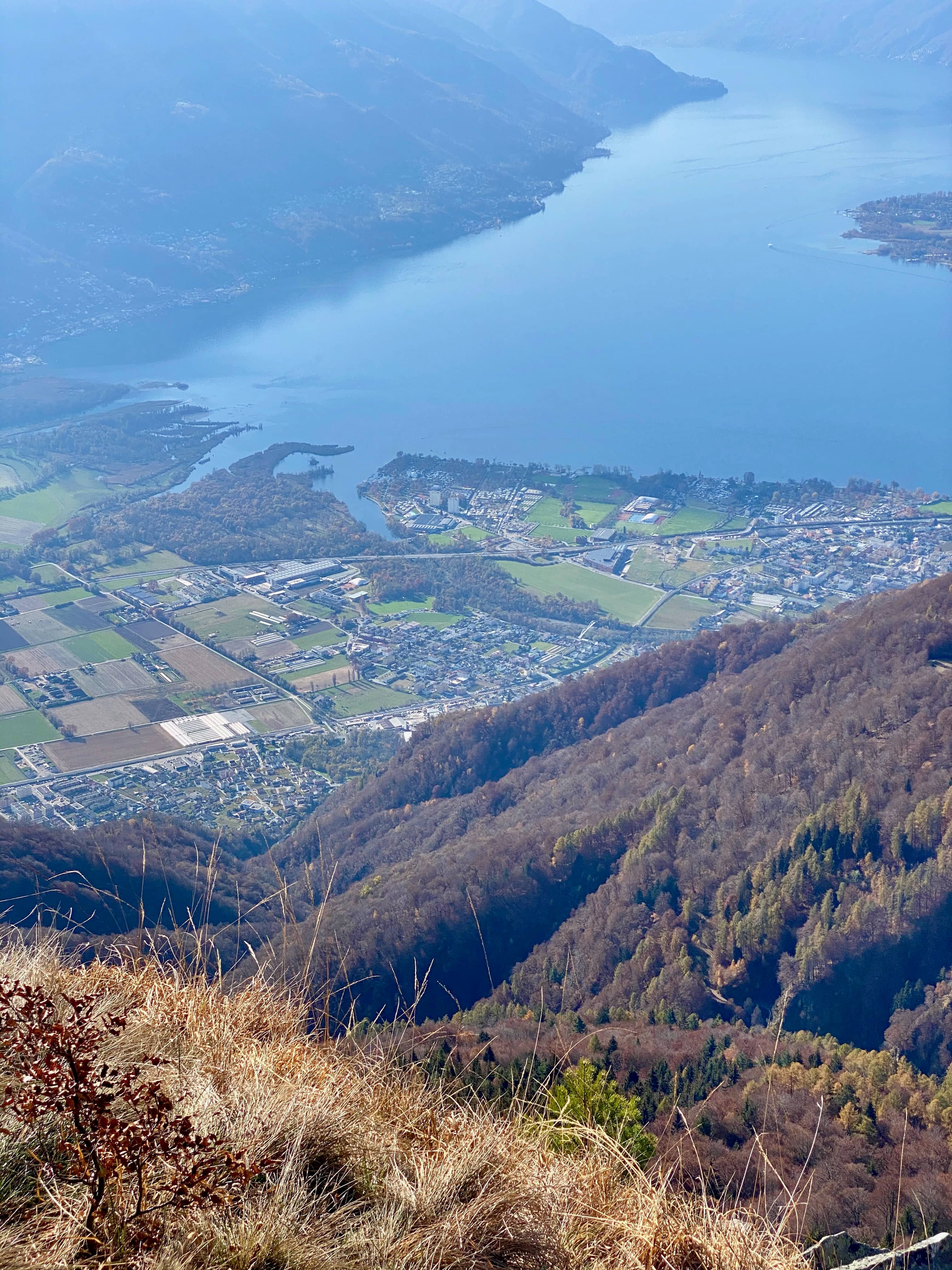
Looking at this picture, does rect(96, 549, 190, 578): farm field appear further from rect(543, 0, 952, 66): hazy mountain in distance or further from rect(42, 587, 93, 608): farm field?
rect(543, 0, 952, 66): hazy mountain in distance

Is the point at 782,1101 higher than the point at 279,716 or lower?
higher

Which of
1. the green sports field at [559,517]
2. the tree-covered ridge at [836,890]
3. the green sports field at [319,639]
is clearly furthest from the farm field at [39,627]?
the tree-covered ridge at [836,890]

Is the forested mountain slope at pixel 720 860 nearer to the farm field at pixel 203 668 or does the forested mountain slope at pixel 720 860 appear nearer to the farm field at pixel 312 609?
the farm field at pixel 203 668

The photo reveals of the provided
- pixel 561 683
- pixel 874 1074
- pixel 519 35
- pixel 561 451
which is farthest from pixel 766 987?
pixel 519 35

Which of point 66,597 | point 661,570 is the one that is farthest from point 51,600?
point 661,570

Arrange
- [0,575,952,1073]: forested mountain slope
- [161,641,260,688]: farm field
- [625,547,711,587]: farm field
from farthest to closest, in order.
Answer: [625,547,711,587]: farm field, [161,641,260,688]: farm field, [0,575,952,1073]: forested mountain slope

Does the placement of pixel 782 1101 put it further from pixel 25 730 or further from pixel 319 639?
pixel 319 639

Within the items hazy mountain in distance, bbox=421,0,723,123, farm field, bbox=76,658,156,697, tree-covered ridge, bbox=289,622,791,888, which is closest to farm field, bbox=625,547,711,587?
tree-covered ridge, bbox=289,622,791,888
